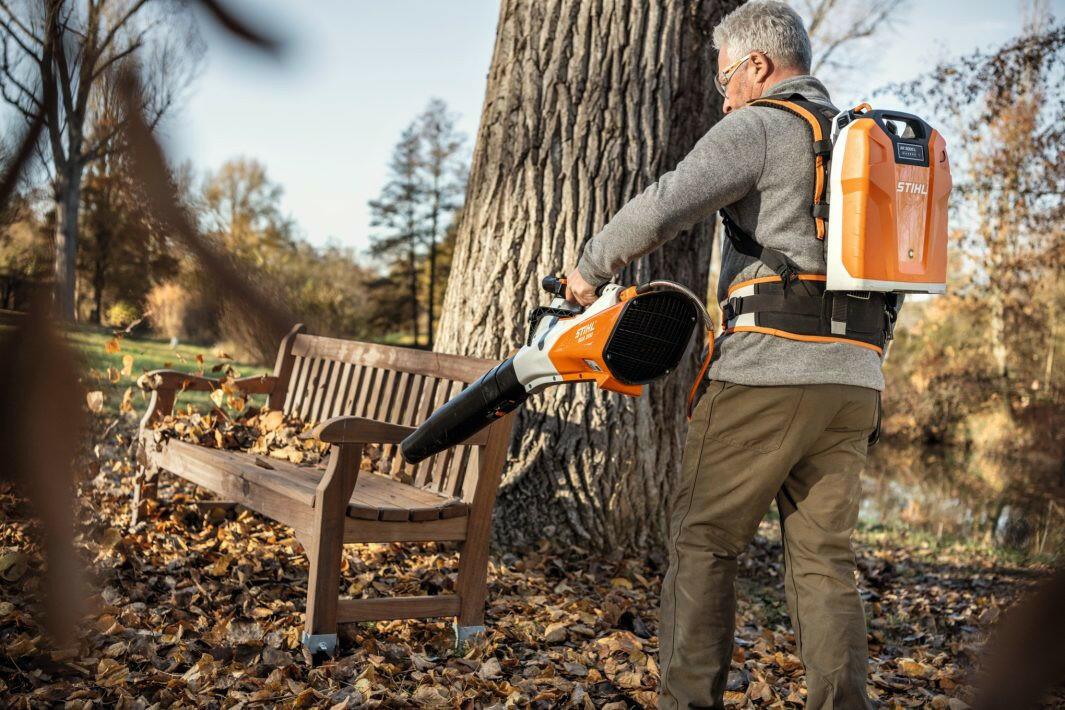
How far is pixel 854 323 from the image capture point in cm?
221

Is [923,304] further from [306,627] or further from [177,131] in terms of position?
[177,131]

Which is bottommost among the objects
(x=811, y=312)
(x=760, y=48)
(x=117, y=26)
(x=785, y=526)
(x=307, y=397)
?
(x=785, y=526)

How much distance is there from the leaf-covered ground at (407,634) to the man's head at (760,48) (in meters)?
1.52

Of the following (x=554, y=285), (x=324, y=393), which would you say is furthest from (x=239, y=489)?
(x=554, y=285)

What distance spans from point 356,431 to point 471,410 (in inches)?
24.6

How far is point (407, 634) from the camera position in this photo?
10.7 ft

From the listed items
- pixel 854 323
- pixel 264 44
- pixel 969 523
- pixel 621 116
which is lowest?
pixel 969 523

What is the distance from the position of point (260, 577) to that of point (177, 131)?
296 cm

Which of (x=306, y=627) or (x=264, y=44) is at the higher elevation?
(x=264, y=44)

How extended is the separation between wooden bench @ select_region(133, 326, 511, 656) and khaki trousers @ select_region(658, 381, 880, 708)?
3.46 feet

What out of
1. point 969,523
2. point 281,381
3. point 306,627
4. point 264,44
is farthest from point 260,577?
point 969,523

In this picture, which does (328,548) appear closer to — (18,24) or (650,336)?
(650,336)

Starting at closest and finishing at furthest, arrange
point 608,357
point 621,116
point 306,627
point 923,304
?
1. point 608,357
2. point 306,627
3. point 621,116
4. point 923,304

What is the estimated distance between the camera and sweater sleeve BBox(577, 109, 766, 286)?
2.16m
